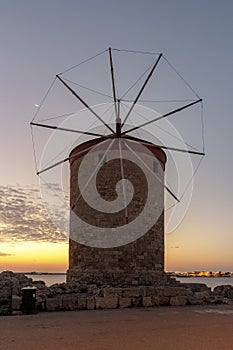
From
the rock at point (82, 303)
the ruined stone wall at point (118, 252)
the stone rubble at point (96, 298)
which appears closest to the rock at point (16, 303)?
the stone rubble at point (96, 298)

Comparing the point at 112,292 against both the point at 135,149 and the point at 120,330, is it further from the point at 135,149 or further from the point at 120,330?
the point at 135,149

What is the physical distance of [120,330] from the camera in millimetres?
7801

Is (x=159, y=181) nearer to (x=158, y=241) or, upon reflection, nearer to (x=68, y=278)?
(x=158, y=241)

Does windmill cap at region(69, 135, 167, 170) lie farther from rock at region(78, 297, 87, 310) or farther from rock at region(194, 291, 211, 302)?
rock at region(78, 297, 87, 310)

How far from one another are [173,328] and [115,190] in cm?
740

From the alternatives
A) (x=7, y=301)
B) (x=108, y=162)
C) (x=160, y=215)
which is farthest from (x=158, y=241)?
(x=7, y=301)

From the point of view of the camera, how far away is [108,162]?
50.2ft

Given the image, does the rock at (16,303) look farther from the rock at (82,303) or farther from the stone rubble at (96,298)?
the rock at (82,303)

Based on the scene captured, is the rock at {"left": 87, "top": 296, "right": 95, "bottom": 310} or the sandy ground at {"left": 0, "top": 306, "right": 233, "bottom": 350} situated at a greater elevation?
the rock at {"left": 87, "top": 296, "right": 95, "bottom": 310}

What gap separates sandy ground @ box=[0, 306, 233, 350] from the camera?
6602mm

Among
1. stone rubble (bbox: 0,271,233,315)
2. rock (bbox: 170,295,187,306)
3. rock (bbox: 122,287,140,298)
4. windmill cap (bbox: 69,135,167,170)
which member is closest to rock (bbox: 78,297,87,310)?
stone rubble (bbox: 0,271,233,315)

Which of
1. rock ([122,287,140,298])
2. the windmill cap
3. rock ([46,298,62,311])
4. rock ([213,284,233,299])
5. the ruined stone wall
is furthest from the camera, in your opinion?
the windmill cap

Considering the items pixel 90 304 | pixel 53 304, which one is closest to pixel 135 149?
pixel 90 304

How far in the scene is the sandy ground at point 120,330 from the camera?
6602mm
